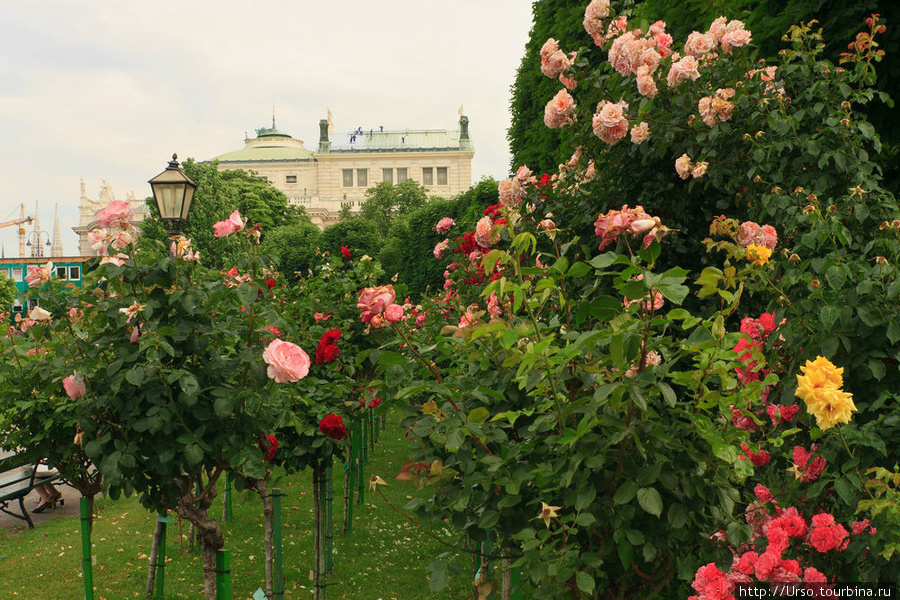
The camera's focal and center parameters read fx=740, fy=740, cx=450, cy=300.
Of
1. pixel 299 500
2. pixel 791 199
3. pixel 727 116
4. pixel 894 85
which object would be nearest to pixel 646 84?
pixel 727 116

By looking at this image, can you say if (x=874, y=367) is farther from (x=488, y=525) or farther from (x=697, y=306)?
(x=697, y=306)

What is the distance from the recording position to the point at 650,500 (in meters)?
1.83

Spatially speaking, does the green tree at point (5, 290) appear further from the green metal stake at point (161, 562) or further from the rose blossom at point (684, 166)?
the rose blossom at point (684, 166)

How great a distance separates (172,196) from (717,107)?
16.1ft

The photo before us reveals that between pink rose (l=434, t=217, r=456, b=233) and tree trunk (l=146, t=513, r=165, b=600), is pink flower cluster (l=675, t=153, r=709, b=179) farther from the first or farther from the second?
tree trunk (l=146, t=513, r=165, b=600)

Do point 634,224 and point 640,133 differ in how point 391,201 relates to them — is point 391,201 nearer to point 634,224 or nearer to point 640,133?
point 640,133

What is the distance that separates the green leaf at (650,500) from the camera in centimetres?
180

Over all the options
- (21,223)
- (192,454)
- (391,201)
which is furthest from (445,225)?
(21,223)

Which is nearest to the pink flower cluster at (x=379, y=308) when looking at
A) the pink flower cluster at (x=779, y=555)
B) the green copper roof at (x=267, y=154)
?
the pink flower cluster at (x=779, y=555)

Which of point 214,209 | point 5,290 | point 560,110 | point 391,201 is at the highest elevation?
point 391,201

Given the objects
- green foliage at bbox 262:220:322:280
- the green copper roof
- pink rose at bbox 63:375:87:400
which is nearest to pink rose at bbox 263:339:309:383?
pink rose at bbox 63:375:87:400

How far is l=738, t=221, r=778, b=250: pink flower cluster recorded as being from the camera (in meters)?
3.37

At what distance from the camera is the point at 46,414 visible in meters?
4.70

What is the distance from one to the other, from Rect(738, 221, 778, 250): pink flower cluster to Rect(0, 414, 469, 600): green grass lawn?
3.42 metres
